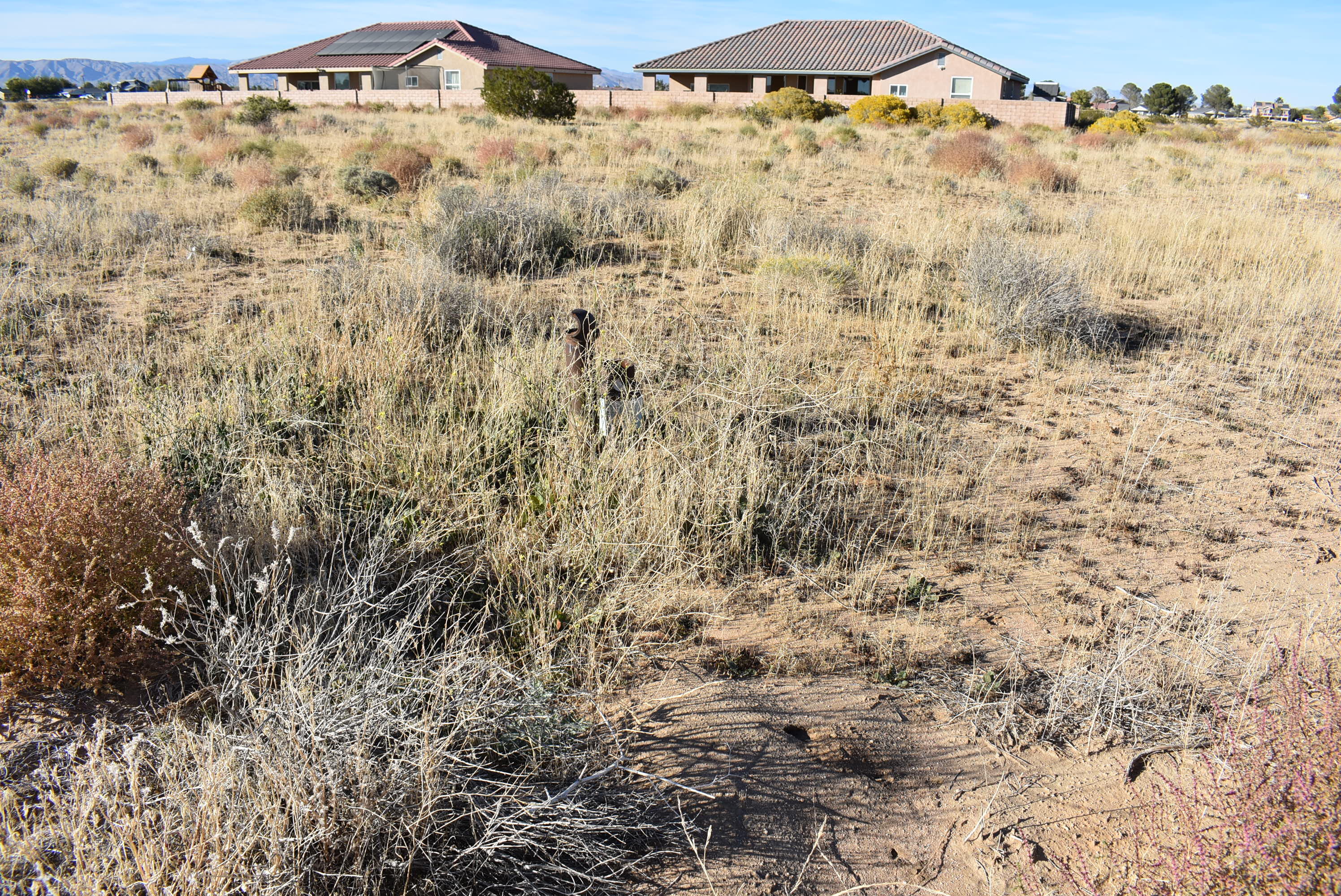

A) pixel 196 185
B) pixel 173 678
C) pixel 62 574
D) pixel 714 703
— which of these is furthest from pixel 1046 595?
pixel 196 185

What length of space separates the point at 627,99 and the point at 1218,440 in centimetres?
3332

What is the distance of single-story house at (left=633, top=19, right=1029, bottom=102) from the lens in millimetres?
35344

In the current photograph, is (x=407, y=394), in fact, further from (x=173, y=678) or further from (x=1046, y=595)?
(x=1046, y=595)

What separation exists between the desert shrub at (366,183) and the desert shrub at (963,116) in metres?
20.2

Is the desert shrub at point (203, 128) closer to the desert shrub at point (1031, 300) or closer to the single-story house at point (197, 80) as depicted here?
the desert shrub at point (1031, 300)

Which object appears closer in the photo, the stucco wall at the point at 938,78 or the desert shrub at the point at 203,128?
the desert shrub at the point at 203,128

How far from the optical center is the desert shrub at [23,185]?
11.0 meters

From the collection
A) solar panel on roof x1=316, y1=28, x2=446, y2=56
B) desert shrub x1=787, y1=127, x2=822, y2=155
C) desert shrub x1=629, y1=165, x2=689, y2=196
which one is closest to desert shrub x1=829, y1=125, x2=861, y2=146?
desert shrub x1=787, y1=127, x2=822, y2=155

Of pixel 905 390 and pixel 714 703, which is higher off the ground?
pixel 905 390

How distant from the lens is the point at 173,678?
263 cm

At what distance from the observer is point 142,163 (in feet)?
44.4

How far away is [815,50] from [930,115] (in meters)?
13.5

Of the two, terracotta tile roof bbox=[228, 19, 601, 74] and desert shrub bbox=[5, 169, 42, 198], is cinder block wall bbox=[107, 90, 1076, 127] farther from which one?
desert shrub bbox=[5, 169, 42, 198]

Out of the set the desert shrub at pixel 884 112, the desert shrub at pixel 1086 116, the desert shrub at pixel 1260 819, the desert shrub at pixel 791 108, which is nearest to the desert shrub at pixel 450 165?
the desert shrub at pixel 1260 819
